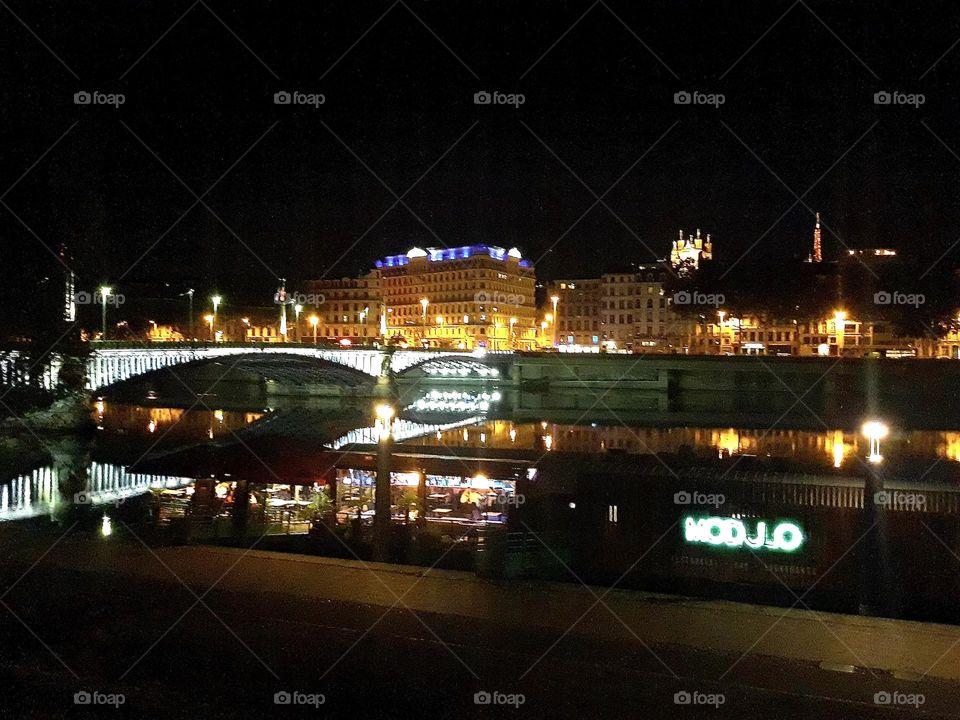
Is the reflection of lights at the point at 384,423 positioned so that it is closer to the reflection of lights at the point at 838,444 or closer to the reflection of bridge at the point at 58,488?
the reflection of bridge at the point at 58,488

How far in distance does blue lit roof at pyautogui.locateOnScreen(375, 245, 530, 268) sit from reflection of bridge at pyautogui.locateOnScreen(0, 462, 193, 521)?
8605 centimetres

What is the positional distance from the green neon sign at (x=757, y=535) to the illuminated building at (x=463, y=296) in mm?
91295

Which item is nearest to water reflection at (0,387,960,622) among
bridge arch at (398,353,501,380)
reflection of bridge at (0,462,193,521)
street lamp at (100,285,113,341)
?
reflection of bridge at (0,462,193,521)

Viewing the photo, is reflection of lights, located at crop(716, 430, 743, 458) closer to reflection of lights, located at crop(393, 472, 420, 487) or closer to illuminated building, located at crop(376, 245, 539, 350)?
reflection of lights, located at crop(393, 472, 420, 487)

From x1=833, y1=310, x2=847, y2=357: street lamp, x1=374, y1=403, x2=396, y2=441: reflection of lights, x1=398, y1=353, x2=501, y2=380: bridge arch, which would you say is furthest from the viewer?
x1=833, y1=310, x2=847, y2=357: street lamp

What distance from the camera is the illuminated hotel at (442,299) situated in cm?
10775

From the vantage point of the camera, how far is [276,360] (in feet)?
161

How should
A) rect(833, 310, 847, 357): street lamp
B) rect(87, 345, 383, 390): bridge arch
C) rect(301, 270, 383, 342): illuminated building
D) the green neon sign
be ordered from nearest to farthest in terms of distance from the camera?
the green neon sign, rect(87, 345, 383, 390): bridge arch, rect(833, 310, 847, 357): street lamp, rect(301, 270, 383, 342): illuminated building

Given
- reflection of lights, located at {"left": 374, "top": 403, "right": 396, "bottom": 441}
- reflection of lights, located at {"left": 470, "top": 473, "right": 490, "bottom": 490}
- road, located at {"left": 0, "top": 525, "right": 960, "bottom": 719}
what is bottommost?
road, located at {"left": 0, "top": 525, "right": 960, "bottom": 719}

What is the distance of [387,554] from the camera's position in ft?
39.6

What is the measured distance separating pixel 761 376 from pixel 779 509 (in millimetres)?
46547

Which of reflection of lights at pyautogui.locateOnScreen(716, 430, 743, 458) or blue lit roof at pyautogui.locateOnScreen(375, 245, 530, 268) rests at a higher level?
blue lit roof at pyautogui.locateOnScreen(375, 245, 530, 268)

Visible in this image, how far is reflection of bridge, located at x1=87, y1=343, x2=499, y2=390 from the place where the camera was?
47.6m

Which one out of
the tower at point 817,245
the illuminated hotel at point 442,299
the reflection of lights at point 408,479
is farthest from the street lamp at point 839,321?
the reflection of lights at point 408,479
